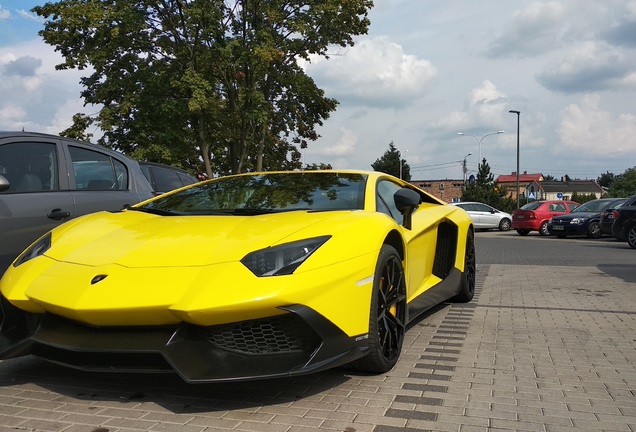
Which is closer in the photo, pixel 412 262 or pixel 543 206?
pixel 412 262

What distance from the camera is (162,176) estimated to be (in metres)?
8.95

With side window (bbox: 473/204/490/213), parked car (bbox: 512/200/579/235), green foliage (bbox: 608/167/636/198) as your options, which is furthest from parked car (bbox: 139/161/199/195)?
green foliage (bbox: 608/167/636/198)

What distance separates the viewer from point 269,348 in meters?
2.70

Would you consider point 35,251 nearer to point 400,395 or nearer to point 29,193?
point 29,193

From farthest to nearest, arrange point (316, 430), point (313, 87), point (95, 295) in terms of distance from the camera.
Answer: point (313, 87) < point (95, 295) < point (316, 430)

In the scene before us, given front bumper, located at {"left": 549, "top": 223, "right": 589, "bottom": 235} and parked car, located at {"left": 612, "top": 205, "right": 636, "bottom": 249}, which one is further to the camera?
front bumper, located at {"left": 549, "top": 223, "right": 589, "bottom": 235}

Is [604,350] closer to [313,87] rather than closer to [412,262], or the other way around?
[412,262]

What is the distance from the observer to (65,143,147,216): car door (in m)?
5.07

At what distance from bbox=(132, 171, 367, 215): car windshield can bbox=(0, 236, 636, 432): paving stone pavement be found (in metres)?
1.11

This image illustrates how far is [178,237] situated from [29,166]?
233 centimetres

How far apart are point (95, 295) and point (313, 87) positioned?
25.0 metres

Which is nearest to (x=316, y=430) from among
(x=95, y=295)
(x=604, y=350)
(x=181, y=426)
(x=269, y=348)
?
(x=269, y=348)

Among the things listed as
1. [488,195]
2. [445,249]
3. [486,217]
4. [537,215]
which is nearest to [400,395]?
[445,249]

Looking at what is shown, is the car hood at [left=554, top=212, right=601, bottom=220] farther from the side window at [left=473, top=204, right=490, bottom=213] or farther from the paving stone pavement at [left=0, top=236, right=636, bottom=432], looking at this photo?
the paving stone pavement at [left=0, top=236, right=636, bottom=432]
